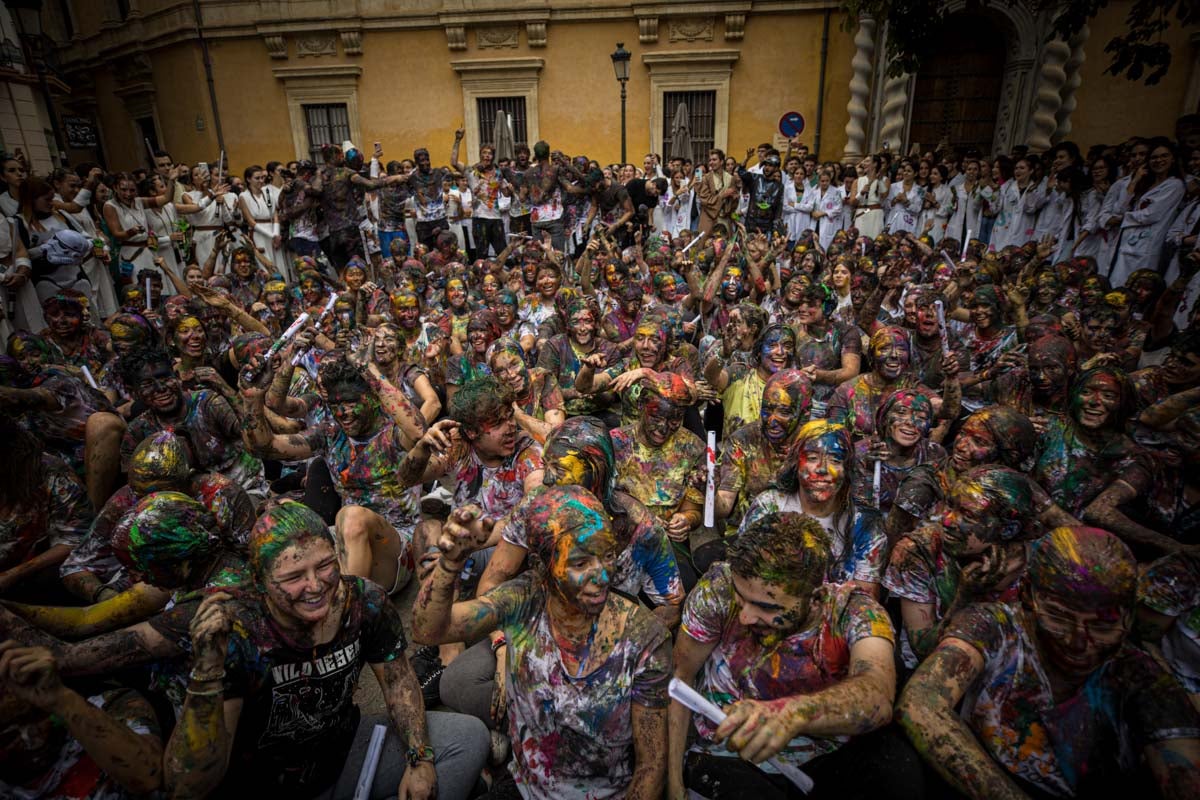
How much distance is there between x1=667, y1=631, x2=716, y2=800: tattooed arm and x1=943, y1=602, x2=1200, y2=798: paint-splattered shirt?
921mm

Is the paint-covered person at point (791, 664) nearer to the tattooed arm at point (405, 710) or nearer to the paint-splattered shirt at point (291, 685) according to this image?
the tattooed arm at point (405, 710)

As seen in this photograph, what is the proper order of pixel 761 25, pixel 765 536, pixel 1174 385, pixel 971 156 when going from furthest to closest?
1. pixel 761 25
2. pixel 971 156
3. pixel 1174 385
4. pixel 765 536

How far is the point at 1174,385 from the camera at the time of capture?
168 inches

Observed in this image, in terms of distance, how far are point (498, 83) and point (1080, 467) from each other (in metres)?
20.0

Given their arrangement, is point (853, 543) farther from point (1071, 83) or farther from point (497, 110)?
point (497, 110)

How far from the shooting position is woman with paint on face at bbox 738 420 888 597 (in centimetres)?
304

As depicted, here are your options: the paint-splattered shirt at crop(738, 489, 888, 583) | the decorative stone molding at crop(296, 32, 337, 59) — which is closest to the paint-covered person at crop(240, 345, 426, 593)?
the paint-splattered shirt at crop(738, 489, 888, 583)

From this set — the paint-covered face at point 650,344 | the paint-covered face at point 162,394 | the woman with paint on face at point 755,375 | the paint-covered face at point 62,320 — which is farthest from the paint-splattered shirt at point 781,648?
the paint-covered face at point 62,320

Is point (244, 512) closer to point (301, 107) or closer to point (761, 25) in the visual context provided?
point (761, 25)

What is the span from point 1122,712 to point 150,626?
3505 mm

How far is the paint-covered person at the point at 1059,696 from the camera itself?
75.0 inches

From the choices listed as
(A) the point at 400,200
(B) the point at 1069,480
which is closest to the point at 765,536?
(B) the point at 1069,480

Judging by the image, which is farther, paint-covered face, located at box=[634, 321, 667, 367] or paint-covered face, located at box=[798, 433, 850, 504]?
paint-covered face, located at box=[634, 321, 667, 367]

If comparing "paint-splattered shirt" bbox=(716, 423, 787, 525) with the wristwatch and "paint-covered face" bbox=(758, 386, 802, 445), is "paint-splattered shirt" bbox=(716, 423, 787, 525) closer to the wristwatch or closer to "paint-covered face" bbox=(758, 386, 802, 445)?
"paint-covered face" bbox=(758, 386, 802, 445)
